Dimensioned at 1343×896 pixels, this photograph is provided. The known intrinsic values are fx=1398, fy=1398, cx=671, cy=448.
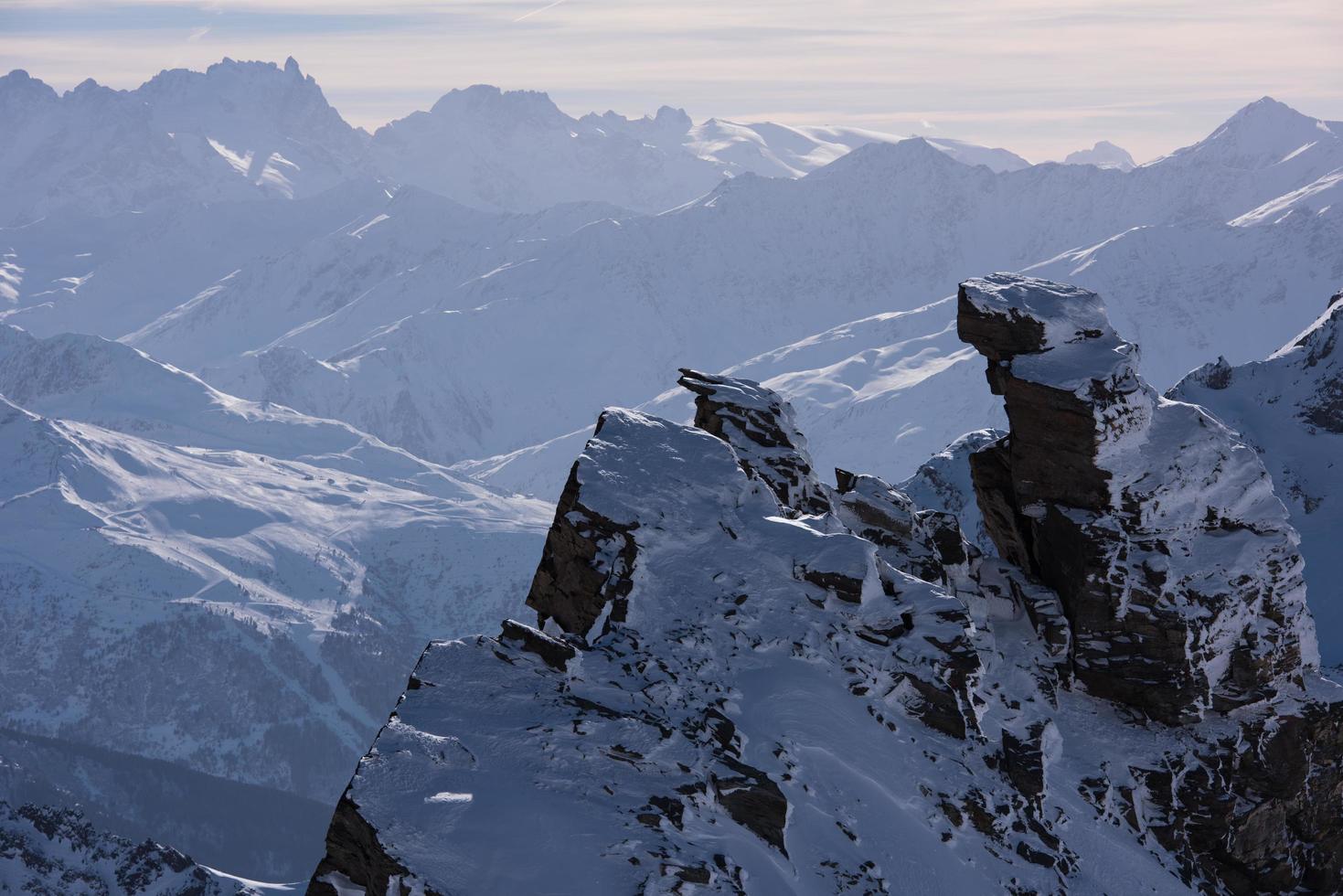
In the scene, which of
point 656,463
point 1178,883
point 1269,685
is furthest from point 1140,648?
point 656,463

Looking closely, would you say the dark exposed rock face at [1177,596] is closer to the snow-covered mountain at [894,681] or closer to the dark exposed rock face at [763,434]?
the snow-covered mountain at [894,681]

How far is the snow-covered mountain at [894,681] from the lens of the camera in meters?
34.0

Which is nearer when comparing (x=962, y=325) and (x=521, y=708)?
(x=521, y=708)

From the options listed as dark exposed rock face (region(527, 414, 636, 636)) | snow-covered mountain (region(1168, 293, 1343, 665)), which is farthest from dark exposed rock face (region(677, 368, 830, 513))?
snow-covered mountain (region(1168, 293, 1343, 665))

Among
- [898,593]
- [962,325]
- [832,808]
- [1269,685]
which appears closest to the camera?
[832,808]

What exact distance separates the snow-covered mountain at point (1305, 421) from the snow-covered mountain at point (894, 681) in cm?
4845

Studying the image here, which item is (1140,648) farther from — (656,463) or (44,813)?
(44,813)

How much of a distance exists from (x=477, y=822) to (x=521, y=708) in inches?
169

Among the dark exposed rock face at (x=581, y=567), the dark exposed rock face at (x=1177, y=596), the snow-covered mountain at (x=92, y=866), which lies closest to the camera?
the dark exposed rock face at (x=581, y=567)

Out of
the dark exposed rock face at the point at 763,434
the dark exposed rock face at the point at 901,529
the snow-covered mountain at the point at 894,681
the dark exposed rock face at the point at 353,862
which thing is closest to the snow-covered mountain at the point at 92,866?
the dark exposed rock face at the point at 901,529

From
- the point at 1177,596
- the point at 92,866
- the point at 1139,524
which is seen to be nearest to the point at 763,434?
the point at 1139,524

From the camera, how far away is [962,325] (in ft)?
172

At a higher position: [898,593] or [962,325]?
[962,325]

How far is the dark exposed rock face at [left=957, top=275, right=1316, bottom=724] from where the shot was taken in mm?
48094
